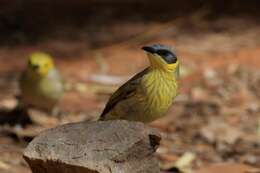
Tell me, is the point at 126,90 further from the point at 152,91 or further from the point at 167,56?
the point at 167,56

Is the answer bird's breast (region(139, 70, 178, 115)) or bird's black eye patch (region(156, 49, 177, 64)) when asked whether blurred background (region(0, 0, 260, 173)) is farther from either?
bird's black eye patch (region(156, 49, 177, 64))

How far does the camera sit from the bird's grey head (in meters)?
6.19

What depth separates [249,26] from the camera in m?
12.4

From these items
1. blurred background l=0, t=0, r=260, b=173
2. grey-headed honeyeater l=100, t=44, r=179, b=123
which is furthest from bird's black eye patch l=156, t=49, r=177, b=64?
blurred background l=0, t=0, r=260, b=173

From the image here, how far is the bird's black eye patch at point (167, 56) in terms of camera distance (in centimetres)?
626

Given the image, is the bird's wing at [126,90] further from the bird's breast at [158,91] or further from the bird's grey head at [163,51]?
the bird's grey head at [163,51]

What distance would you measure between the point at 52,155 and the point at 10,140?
329 cm

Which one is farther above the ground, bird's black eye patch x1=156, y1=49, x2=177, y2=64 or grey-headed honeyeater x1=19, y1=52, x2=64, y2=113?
bird's black eye patch x1=156, y1=49, x2=177, y2=64

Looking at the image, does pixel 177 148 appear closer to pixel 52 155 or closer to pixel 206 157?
pixel 206 157

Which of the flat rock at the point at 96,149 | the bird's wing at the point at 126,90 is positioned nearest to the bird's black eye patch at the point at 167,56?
the bird's wing at the point at 126,90

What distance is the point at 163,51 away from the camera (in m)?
6.26

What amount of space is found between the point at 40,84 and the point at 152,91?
3.17 m

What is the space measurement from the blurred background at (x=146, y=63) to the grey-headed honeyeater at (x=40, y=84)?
22cm

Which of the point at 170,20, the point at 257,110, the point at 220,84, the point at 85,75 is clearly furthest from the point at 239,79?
the point at 170,20
